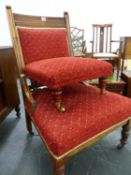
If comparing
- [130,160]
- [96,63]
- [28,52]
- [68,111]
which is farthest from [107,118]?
[28,52]

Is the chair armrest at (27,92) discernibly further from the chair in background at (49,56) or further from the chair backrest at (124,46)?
the chair backrest at (124,46)

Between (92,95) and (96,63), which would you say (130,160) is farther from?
(96,63)

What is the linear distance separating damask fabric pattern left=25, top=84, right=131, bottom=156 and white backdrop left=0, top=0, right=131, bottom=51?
2.74 metres

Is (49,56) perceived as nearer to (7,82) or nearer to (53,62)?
(53,62)

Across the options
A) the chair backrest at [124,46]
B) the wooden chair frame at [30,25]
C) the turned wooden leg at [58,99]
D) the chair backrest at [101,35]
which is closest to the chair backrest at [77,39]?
the chair backrest at [101,35]

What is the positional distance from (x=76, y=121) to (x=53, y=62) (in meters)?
0.40

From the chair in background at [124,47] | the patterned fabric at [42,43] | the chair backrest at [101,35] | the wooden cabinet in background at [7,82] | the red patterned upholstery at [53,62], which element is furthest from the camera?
the chair backrest at [101,35]

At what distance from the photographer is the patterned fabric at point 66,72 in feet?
2.68

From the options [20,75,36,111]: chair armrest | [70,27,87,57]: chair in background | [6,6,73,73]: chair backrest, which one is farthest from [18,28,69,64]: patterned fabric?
[70,27,87,57]: chair in background

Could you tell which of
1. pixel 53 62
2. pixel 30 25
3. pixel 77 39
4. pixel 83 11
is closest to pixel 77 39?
pixel 77 39

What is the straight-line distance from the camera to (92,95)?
112cm

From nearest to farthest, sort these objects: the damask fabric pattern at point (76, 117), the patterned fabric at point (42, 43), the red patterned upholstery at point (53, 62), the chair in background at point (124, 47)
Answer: the damask fabric pattern at point (76, 117), the red patterned upholstery at point (53, 62), the patterned fabric at point (42, 43), the chair in background at point (124, 47)

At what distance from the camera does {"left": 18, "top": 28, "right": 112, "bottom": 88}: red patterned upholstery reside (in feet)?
2.76

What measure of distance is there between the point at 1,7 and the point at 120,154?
335 centimetres
